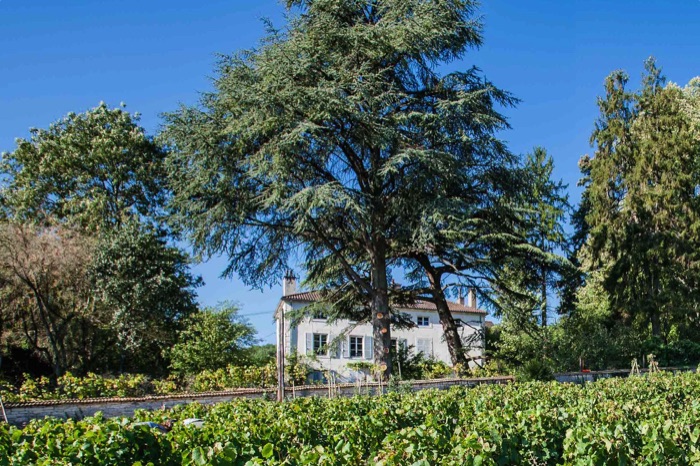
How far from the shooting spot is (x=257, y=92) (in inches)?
682

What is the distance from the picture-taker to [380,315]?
63.2ft

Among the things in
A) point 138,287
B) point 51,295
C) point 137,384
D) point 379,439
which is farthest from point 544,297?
point 379,439

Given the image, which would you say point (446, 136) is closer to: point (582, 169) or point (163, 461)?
point (163, 461)

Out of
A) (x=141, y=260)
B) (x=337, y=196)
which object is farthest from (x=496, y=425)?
(x=141, y=260)

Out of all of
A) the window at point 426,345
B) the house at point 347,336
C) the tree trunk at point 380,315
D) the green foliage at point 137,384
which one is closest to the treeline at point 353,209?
the tree trunk at point 380,315

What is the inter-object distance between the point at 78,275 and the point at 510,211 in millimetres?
16202

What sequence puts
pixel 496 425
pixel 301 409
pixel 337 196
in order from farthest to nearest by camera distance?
1. pixel 337 196
2. pixel 301 409
3. pixel 496 425

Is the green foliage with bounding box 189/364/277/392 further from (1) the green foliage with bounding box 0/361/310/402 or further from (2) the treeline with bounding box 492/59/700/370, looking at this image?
(2) the treeline with bounding box 492/59/700/370

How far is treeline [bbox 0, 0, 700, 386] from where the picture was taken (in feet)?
58.1

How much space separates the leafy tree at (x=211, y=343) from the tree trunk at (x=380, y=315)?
200 inches

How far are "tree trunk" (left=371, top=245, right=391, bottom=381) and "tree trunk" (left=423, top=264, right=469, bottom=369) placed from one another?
2.99 metres

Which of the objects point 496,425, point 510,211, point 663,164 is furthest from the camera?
point 663,164

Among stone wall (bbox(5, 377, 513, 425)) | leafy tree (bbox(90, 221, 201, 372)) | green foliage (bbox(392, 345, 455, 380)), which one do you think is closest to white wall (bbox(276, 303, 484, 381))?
green foliage (bbox(392, 345, 455, 380))

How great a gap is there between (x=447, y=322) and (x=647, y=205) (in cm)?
1215
